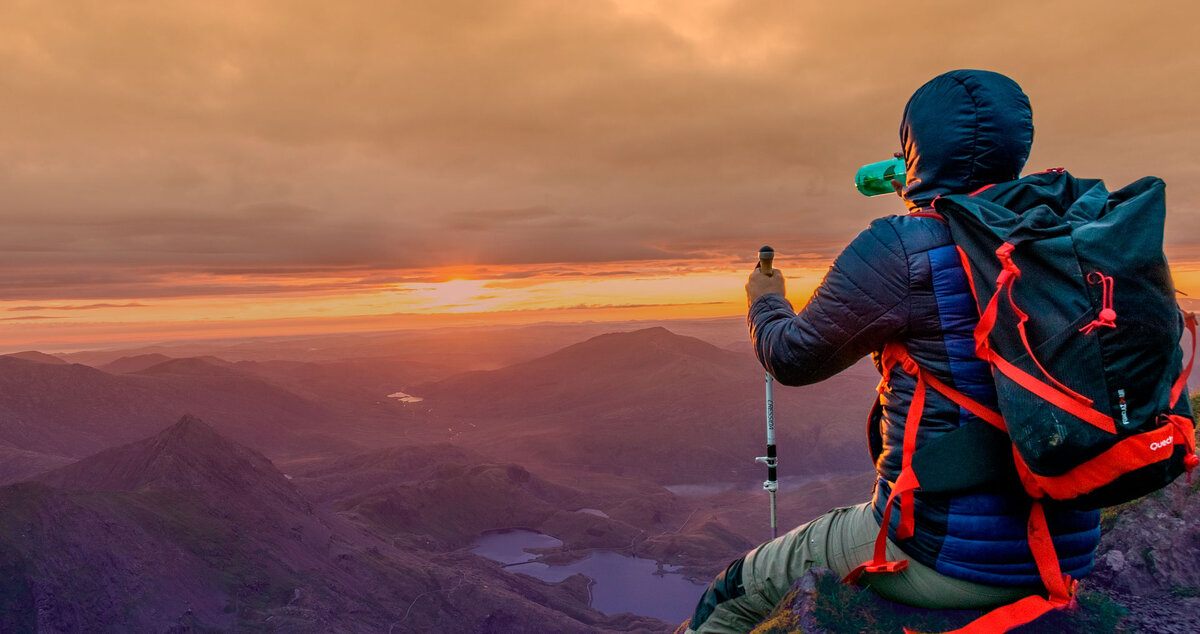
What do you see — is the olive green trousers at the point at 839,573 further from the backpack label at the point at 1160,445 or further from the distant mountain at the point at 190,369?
the distant mountain at the point at 190,369

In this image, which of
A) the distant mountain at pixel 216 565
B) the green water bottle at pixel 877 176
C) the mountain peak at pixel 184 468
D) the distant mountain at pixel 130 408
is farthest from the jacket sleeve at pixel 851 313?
the distant mountain at pixel 130 408

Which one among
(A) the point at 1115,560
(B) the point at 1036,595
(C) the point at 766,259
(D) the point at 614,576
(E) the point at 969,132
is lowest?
(D) the point at 614,576

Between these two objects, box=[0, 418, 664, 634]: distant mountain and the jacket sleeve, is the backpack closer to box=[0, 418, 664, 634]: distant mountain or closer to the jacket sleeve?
the jacket sleeve

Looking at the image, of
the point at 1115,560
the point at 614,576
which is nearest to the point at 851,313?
the point at 1115,560

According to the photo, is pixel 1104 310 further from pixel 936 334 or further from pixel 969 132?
pixel 969 132

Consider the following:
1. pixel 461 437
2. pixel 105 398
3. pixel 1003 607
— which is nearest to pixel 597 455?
pixel 461 437

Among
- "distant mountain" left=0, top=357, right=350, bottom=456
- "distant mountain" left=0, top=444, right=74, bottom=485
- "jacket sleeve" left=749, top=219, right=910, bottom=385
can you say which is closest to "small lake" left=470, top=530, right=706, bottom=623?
"distant mountain" left=0, top=444, right=74, bottom=485

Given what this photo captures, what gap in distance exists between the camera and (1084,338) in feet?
→ 7.20

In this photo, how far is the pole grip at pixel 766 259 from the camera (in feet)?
12.0

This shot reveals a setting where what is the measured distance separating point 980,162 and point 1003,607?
193 cm

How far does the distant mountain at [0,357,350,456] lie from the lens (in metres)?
121

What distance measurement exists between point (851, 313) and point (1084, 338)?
780mm

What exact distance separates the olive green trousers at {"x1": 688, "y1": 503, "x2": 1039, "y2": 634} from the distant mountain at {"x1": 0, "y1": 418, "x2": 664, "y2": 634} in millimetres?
49440

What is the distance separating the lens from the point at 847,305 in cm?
265
